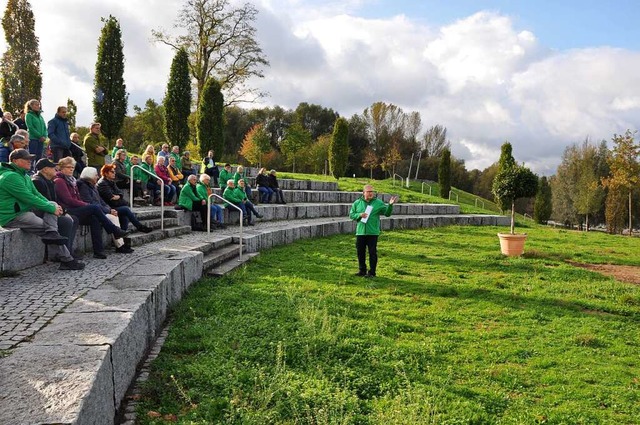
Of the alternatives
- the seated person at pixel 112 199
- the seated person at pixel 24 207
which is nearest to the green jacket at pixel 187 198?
the seated person at pixel 112 199

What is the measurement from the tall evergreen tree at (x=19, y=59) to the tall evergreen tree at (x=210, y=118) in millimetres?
13870

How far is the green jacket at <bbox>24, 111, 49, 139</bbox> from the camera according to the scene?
34.6 ft

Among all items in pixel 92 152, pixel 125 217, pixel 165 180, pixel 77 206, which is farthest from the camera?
pixel 165 180

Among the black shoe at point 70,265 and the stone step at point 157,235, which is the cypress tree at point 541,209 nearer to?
the stone step at point 157,235

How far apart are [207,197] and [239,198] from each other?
1738mm

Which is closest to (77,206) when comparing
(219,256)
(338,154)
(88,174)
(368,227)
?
(88,174)

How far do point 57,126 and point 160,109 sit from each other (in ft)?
120

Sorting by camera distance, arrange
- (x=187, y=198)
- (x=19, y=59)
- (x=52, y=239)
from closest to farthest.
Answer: (x=52, y=239) < (x=187, y=198) < (x=19, y=59)

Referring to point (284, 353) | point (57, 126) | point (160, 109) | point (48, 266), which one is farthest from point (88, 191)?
point (160, 109)

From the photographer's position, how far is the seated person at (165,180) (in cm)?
1304

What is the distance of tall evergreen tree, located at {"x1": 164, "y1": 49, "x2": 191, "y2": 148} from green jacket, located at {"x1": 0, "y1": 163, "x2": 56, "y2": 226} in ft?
73.1

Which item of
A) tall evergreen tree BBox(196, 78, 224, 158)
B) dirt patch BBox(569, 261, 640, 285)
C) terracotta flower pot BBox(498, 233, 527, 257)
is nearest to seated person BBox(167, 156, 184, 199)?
terracotta flower pot BBox(498, 233, 527, 257)

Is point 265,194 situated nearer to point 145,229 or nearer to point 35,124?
point 145,229

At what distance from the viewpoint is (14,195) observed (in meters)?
6.50
